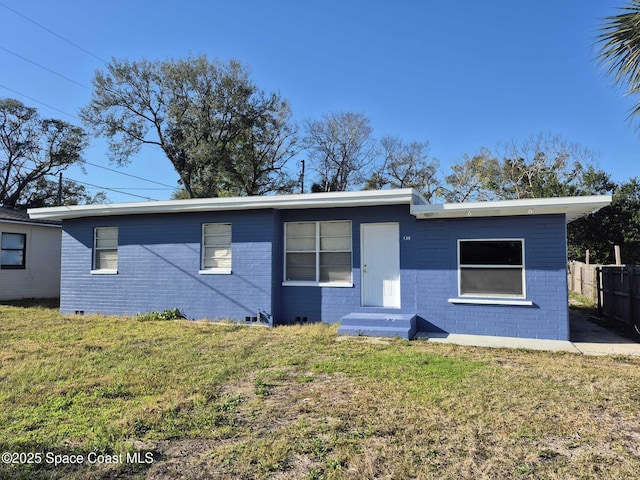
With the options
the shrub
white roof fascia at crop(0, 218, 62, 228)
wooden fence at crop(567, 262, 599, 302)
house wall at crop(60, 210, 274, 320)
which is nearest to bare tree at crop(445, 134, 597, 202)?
wooden fence at crop(567, 262, 599, 302)

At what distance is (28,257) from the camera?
50.1 ft

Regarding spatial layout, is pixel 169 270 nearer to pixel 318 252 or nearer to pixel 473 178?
pixel 318 252

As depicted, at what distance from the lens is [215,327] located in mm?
9258

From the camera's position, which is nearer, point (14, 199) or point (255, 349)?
point (255, 349)

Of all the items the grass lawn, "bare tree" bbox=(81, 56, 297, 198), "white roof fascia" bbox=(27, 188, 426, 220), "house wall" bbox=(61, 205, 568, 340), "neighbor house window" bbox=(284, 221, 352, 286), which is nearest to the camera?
the grass lawn

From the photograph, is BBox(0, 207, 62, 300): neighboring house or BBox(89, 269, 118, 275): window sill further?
BBox(0, 207, 62, 300): neighboring house

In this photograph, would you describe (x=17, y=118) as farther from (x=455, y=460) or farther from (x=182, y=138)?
(x=455, y=460)

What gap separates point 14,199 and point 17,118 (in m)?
6.37

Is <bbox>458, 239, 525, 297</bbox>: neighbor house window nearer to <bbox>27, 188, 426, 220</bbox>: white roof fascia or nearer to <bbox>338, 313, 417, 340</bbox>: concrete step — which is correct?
<bbox>338, 313, 417, 340</bbox>: concrete step

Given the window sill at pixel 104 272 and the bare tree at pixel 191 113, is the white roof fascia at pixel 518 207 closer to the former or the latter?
the window sill at pixel 104 272

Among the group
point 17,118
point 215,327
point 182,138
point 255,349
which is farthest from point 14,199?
point 255,349

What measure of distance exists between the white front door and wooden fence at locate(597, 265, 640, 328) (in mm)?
4680

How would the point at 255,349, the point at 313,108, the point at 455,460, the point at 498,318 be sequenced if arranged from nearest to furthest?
the point at 455,460 < the point at 255,349 < the point at 498,318 < the point at 313,108

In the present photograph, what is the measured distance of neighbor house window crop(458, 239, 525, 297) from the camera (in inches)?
326
